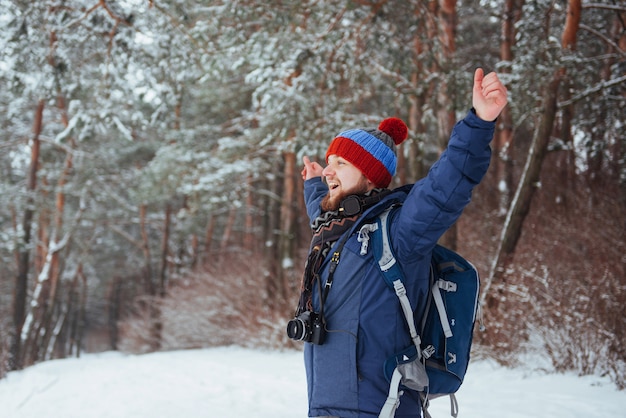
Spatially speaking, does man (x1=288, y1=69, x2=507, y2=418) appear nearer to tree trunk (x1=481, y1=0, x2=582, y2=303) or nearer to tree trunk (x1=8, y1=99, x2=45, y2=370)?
tree trunk (x1=481, y1=0, x2=582, y2=303)

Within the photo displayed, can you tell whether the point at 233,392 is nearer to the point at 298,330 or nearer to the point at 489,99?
the point at 298,330

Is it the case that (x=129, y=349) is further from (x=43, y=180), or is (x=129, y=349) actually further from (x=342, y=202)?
(x=342, y=202)

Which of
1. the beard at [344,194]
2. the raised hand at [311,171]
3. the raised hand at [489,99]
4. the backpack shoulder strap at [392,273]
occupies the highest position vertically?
the raised hand at [489,99]

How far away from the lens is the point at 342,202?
2238 millimetres

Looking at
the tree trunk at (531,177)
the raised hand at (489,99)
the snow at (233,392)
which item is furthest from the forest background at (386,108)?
the raised hand at (489,99)

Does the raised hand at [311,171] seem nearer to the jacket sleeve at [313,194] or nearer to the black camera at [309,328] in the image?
the jacket sleeve at [313,194]

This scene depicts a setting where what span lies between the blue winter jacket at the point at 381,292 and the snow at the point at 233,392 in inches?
121

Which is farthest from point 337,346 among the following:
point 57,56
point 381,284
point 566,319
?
point 57,56

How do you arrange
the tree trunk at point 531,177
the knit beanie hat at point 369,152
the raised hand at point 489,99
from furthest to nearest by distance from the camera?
the tree trunk at point 531,177
the knit beanie hat at point 369,152
the raised hand at point 489,99

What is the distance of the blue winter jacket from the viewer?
1864 mm

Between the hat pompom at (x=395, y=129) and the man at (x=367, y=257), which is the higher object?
the hat pompom at (x=395, y=129)

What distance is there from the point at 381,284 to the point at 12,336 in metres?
12.7

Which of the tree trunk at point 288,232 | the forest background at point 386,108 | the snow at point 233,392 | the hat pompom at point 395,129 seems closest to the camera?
the hat pompom at point 395,129

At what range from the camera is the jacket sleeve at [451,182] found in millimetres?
1851
